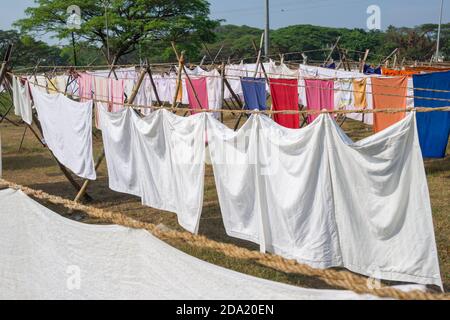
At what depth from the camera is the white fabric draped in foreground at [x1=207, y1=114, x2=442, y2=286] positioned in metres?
3.59

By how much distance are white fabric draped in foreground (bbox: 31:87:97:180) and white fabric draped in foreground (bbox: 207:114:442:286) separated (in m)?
2.64

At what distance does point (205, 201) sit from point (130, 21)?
83.4 feet

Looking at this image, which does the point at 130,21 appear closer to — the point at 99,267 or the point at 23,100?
the point at 23,100

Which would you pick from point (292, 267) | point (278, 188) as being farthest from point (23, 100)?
point (292, 267)

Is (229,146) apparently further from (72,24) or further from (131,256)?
(72,24)

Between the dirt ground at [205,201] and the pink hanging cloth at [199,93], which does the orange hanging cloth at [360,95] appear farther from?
the pink hanging cloth at [199,93]

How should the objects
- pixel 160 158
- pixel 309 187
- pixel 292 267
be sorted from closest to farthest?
1. pixel 292 267
2. pixel 309 187
3. pixel 160 158

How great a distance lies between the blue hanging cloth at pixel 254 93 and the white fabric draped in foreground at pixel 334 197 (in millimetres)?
5123

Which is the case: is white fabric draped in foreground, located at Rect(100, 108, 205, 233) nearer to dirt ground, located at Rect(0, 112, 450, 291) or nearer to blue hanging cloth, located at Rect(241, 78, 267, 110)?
dirt ground, located at Rect(0, 112, 450, 291)

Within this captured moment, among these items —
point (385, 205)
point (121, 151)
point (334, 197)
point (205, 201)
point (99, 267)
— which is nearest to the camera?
point (99, 267)

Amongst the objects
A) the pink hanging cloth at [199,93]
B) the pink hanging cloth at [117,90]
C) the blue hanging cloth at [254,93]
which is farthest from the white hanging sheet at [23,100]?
the blue hanging cloth at [254,93]

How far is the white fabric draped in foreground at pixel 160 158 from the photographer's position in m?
5.00

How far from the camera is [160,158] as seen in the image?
5.46 m

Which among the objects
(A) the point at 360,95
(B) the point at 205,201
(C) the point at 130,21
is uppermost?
(C) the point at 130,21
